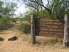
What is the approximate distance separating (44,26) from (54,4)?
247 centimetres

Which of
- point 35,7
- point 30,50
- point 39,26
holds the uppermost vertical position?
point 35,7

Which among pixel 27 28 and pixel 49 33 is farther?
pixel 27 28

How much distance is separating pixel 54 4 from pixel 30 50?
4.31 metres

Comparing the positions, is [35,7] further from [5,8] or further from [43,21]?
[5,8]

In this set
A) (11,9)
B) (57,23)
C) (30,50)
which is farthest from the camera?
(11,9)

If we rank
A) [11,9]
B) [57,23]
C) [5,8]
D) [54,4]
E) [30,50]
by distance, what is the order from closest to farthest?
[30,50] → [57,23] → [54,4] → [5,8] → [11,9]

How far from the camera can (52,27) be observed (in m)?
7.06

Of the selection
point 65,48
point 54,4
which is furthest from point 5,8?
point 65,48

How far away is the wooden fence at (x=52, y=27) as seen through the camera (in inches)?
265

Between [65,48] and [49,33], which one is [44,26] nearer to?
[49,33]

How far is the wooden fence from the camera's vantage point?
6.73 metres

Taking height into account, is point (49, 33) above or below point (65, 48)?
above

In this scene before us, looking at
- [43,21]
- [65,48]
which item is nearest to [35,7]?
[43,21]

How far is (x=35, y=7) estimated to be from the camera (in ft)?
32.8
